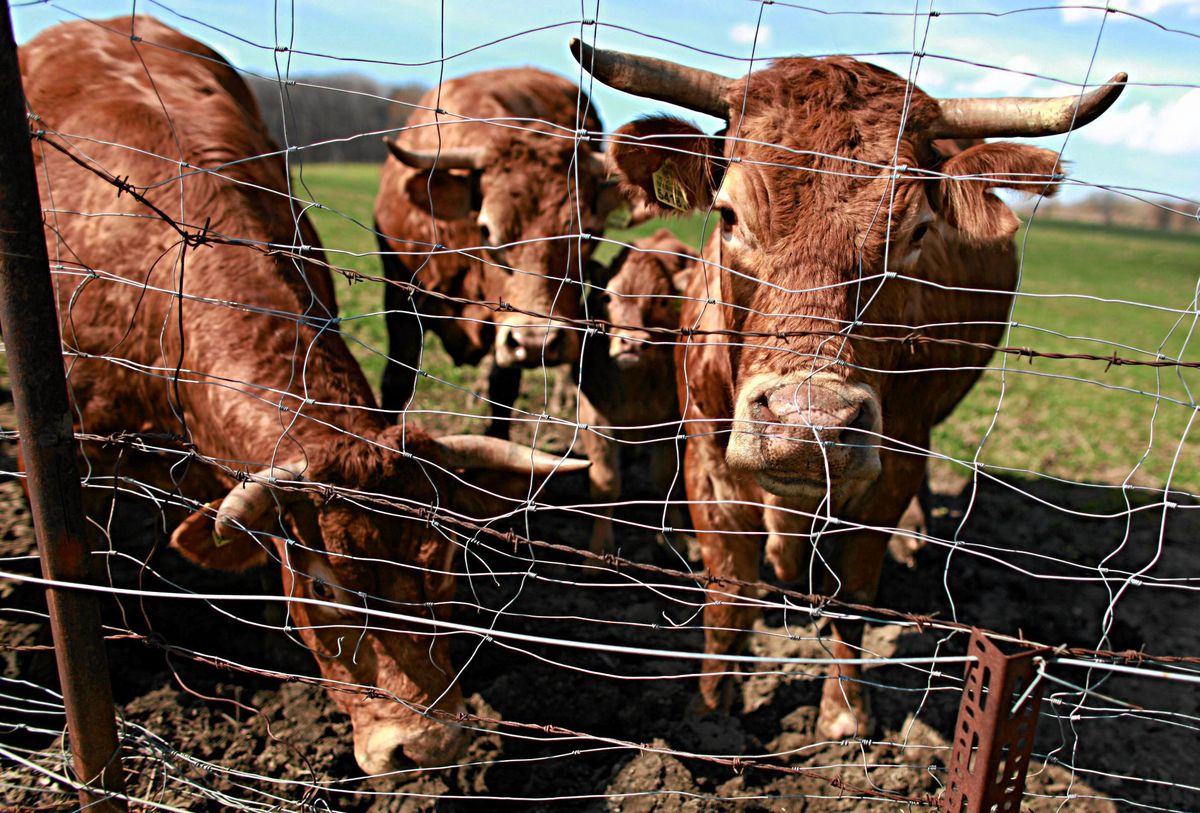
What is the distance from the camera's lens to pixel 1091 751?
3604 mm

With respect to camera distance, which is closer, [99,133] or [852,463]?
[852,463]

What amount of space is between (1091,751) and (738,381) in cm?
235

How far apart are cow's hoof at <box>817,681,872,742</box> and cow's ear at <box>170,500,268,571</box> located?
2.45 m

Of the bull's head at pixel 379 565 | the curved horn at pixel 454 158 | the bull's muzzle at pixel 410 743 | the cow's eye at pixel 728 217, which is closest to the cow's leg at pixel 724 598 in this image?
the bull's head at pixel 379 565

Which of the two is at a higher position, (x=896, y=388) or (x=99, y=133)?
(x=99, y=133)

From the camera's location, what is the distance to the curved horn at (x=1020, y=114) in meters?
2.45

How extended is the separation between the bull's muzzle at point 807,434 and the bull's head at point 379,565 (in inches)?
21.9

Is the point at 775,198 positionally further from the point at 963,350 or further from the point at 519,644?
the point at 519,644

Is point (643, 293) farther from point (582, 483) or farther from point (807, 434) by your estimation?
point (807, 434)

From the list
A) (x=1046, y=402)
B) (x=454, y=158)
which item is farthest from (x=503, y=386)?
(x=1046, y=402)

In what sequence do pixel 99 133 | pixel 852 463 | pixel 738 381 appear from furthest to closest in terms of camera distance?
pixel 99 133 < pixel 738 381 < pixel 852 463

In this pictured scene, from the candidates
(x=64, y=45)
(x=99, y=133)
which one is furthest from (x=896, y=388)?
(x=64, y=45)

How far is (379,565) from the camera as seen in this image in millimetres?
2816

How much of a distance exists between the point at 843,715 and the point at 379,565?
2.15 metres
